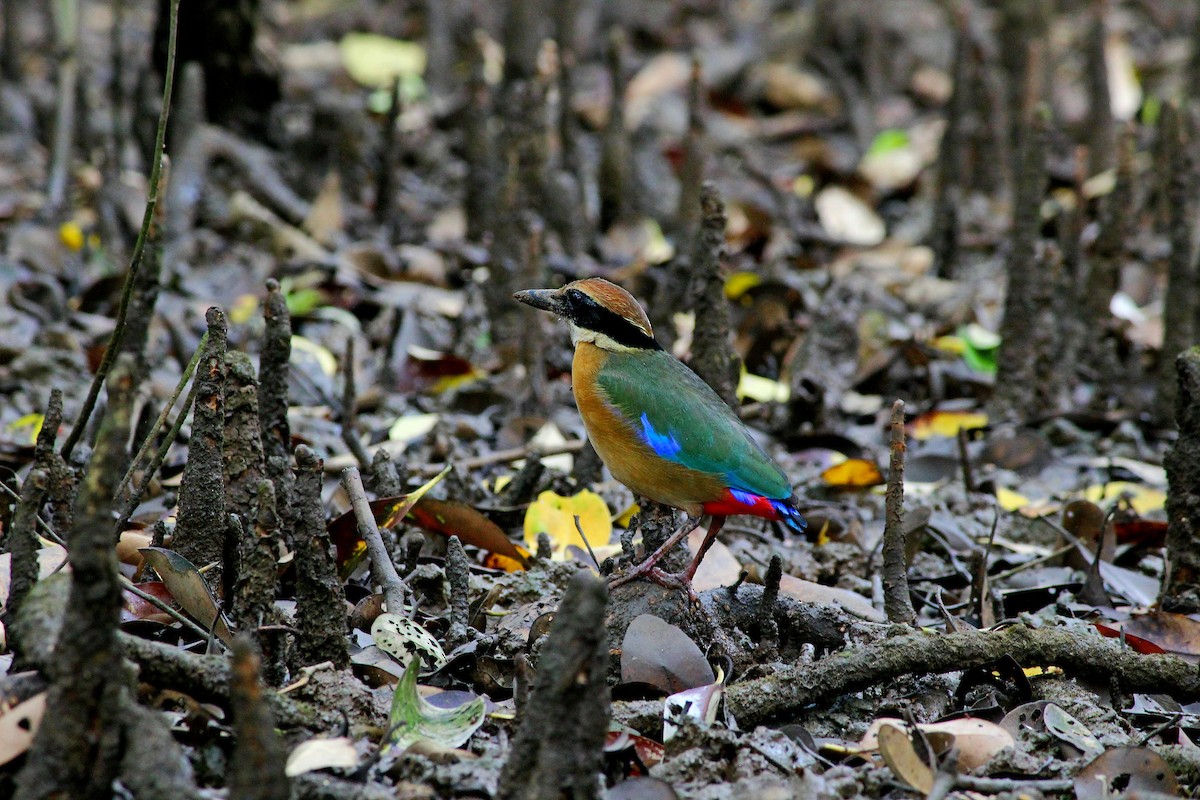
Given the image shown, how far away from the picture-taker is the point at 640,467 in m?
4.10

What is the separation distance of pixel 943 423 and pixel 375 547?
338 cm

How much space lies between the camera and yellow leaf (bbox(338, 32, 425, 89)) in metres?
10.8

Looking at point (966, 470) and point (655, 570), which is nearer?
point (655, 570)

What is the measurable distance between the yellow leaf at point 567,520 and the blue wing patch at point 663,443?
472 millimetres

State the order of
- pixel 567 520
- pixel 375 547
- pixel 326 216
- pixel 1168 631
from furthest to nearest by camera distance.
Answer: pixel 326 216
pixel 567 520
pixel 1168 631
pixel 375 547

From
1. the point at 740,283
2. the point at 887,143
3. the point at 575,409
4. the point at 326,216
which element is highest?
the point at 887,143

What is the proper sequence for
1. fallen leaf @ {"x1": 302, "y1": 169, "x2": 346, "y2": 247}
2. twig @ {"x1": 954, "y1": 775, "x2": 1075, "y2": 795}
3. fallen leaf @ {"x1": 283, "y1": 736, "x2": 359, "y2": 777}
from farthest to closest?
fallen leaf @ {"x1": 302, "y1": 169, "x2": 346, "y2": 247}
twig @ {"x1": 954, "y1": 775, "x2": 1075, "y2": 795}
fallen leaf @ {"x1": 283, "y1": 736, "x2": 359, "y2": 777}

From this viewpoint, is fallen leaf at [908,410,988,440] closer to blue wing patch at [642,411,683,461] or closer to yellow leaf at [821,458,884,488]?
yellow leaf at [821,458,884,488]

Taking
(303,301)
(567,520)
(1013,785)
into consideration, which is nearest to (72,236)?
(303,301)

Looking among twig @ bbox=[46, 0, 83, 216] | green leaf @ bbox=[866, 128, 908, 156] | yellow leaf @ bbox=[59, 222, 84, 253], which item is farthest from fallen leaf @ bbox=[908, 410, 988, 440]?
twig @ bbox=[46, 0, 83, 216]

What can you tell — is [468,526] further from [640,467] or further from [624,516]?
[624,516]

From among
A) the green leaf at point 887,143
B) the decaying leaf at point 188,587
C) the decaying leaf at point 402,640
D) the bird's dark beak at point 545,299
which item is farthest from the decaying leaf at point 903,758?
the green leaf at point 887,143

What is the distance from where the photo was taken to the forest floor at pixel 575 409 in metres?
2.83

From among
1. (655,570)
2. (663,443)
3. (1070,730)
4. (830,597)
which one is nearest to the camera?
(1070,730)
